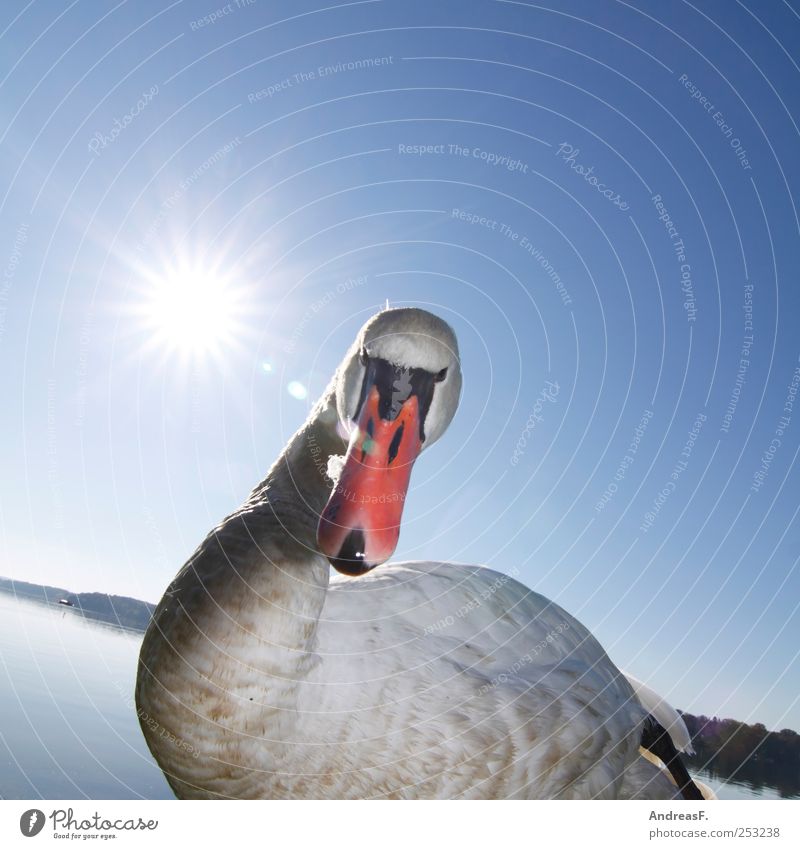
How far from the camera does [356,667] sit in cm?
205

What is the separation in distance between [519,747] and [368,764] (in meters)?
0.54

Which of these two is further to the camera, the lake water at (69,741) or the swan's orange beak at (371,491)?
the lake water at (69,741)

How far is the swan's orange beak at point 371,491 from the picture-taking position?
164cm

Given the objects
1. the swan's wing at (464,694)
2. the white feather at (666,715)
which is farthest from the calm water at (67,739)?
the white feather at (666,715)

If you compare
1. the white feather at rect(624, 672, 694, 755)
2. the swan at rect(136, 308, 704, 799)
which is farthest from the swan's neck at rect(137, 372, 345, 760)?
the white feather at rect(624, 672, 694, 755)

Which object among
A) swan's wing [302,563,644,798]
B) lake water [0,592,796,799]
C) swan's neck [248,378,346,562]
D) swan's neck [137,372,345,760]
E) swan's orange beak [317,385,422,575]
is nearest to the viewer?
swan's orange beak [317,385,422,575]

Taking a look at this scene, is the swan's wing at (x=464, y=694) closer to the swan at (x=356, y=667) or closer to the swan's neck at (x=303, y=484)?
the swan at (x=356, y=667)

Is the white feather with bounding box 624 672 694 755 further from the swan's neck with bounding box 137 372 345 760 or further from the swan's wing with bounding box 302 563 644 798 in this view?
the swan's neck with bounding box 137 372 345 760

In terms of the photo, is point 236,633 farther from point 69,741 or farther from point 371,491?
point 69,741

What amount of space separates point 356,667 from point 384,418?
871mm

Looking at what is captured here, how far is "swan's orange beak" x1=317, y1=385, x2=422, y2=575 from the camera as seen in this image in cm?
164

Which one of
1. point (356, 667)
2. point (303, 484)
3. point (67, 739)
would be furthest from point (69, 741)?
point (356, 667)
